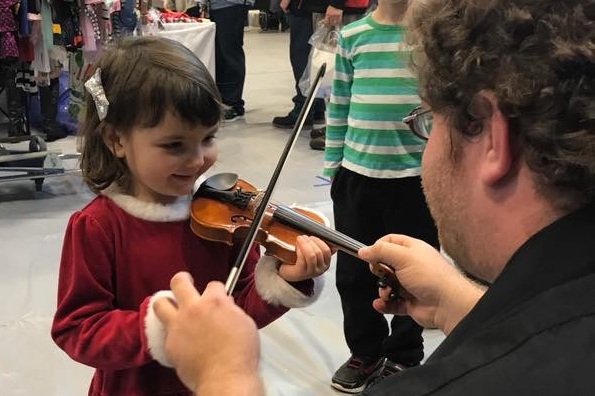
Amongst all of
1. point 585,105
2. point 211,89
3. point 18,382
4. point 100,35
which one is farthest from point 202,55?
point 585,105

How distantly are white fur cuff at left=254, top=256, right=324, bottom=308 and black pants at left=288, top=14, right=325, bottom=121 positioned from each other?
3.49 m

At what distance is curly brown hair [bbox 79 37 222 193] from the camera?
1.31 metres

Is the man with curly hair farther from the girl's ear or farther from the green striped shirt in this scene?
the green striped shirt

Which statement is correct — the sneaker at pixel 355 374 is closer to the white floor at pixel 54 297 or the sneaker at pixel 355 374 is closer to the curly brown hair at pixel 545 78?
the white floor at pixel 54 297

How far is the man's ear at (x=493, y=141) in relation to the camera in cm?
81

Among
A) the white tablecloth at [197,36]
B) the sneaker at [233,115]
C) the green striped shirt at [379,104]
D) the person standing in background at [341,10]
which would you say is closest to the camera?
the green striped shirt at [379,104]

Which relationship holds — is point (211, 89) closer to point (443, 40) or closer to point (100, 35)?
point (443, 40)

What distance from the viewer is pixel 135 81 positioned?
4.34 ft

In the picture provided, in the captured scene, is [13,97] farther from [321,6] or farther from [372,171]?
[372,171]

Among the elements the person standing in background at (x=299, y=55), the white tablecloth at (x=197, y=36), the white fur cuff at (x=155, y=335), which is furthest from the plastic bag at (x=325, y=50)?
the white fur cuff at (x=155, y=335)

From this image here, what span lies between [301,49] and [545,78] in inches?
171

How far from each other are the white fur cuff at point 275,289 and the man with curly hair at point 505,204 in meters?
0.35

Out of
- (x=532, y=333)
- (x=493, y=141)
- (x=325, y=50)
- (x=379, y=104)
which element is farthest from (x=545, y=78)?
(x=325, y=50)

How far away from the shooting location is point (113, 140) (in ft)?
4.48
